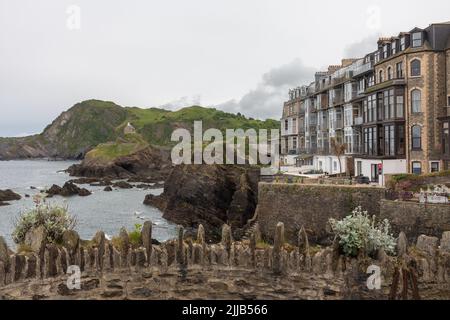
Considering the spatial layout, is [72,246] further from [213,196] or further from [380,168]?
[213,196]

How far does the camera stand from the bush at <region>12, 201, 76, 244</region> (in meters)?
13.8

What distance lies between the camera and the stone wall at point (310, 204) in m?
30.1

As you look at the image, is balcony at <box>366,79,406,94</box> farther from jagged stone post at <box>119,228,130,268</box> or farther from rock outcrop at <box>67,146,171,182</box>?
rock outcrop at <box>67,146,171,182</box>

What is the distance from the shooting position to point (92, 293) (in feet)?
41.3

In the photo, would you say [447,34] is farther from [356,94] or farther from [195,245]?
[195,245]

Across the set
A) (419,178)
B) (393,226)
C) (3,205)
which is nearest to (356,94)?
(419,178)

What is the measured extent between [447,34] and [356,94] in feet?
54.2

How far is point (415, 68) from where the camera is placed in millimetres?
37844

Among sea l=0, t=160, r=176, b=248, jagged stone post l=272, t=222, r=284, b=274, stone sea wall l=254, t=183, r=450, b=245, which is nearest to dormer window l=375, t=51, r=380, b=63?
stone sea wall l=254, t=183, r=450, b=245

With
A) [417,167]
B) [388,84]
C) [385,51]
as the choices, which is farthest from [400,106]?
[385,51]

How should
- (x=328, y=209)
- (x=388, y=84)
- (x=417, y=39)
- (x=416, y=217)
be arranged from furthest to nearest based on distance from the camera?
(x=388, y=84)
(x=417, y=39)
(x=328, y=209)
(x=416, y=217)

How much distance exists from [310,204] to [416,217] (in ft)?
27.0

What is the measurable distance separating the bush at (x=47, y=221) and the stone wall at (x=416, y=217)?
19928 mm

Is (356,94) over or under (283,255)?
over
